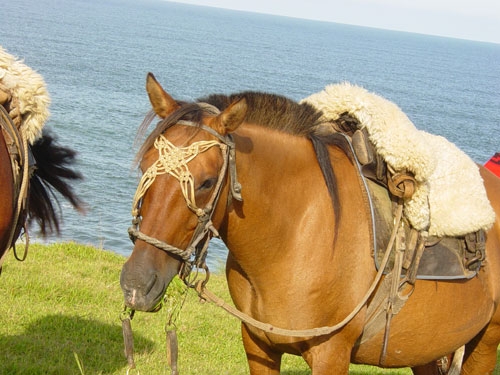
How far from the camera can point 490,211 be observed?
426cm

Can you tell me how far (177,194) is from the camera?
300cm

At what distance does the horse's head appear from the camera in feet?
9.80

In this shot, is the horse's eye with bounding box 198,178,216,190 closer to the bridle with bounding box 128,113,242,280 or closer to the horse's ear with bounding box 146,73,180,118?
the bridle with bounding box 128,113,242,280

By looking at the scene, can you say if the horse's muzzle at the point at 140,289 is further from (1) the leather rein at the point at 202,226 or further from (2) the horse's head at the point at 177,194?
(1) the leather rein at the point at 202,226

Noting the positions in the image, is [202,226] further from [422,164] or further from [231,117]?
[422,164]

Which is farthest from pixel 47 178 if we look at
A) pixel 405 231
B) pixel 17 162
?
pixel 405 231

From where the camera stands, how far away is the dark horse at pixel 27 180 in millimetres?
3977

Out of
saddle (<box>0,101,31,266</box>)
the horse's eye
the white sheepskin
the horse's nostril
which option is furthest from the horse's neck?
the white sheepskin

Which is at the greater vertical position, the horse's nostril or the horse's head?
the horse's head

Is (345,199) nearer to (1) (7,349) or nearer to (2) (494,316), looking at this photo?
(2) (494,316)

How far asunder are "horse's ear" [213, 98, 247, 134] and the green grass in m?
2.90

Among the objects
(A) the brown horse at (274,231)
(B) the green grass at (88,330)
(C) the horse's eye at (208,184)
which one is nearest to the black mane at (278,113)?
(A) the brown horse at (274,231)

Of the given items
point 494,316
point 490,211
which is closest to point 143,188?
point 490,211

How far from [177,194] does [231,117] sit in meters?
0.44
